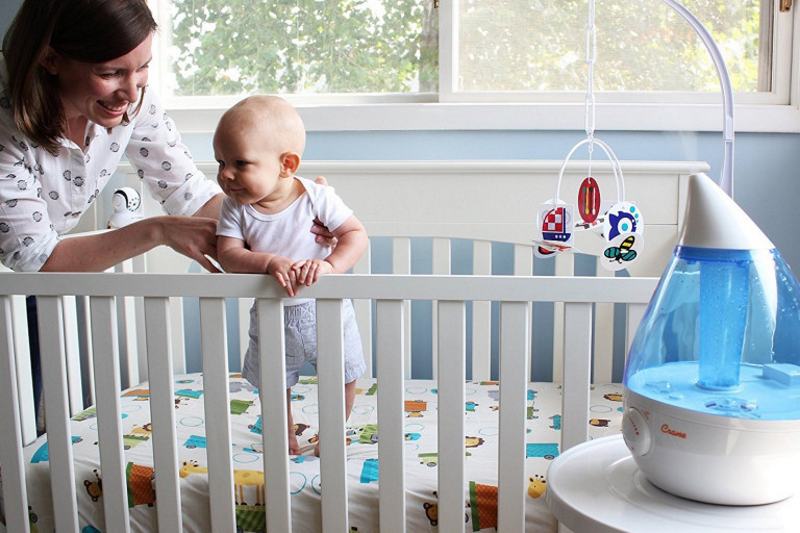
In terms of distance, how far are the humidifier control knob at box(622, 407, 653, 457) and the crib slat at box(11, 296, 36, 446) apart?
107cm

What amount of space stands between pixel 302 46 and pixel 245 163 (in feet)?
3.26

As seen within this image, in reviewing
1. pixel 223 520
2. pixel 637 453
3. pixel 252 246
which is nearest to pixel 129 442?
pixel 223 520

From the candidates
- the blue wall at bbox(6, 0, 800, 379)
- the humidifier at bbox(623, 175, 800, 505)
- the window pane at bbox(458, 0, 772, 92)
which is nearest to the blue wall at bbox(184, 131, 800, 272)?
the blue wall at bbox(6, 0, 800, 379)

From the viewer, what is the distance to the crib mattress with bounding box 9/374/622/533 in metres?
1.36

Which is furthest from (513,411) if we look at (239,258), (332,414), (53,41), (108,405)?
(53,41)

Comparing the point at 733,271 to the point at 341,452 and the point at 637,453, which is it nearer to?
the point at 637,453

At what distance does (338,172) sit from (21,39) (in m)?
0.84

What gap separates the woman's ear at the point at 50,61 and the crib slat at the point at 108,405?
0.36 m

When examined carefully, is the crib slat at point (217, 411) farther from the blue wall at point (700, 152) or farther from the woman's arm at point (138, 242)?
the blue wall at point (700, 152)

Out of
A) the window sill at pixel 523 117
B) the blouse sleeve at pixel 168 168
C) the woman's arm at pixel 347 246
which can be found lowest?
the woman's arm at pixel 347 246

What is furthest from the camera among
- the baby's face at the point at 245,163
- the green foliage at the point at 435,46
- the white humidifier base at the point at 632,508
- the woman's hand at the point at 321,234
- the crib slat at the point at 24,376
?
the green foliage at the point at 435,46

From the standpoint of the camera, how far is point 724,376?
2.85 feet

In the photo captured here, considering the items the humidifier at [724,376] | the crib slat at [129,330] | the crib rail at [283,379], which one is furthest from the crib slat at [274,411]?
the crib slat at [129,330]

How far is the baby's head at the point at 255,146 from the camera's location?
131cm
